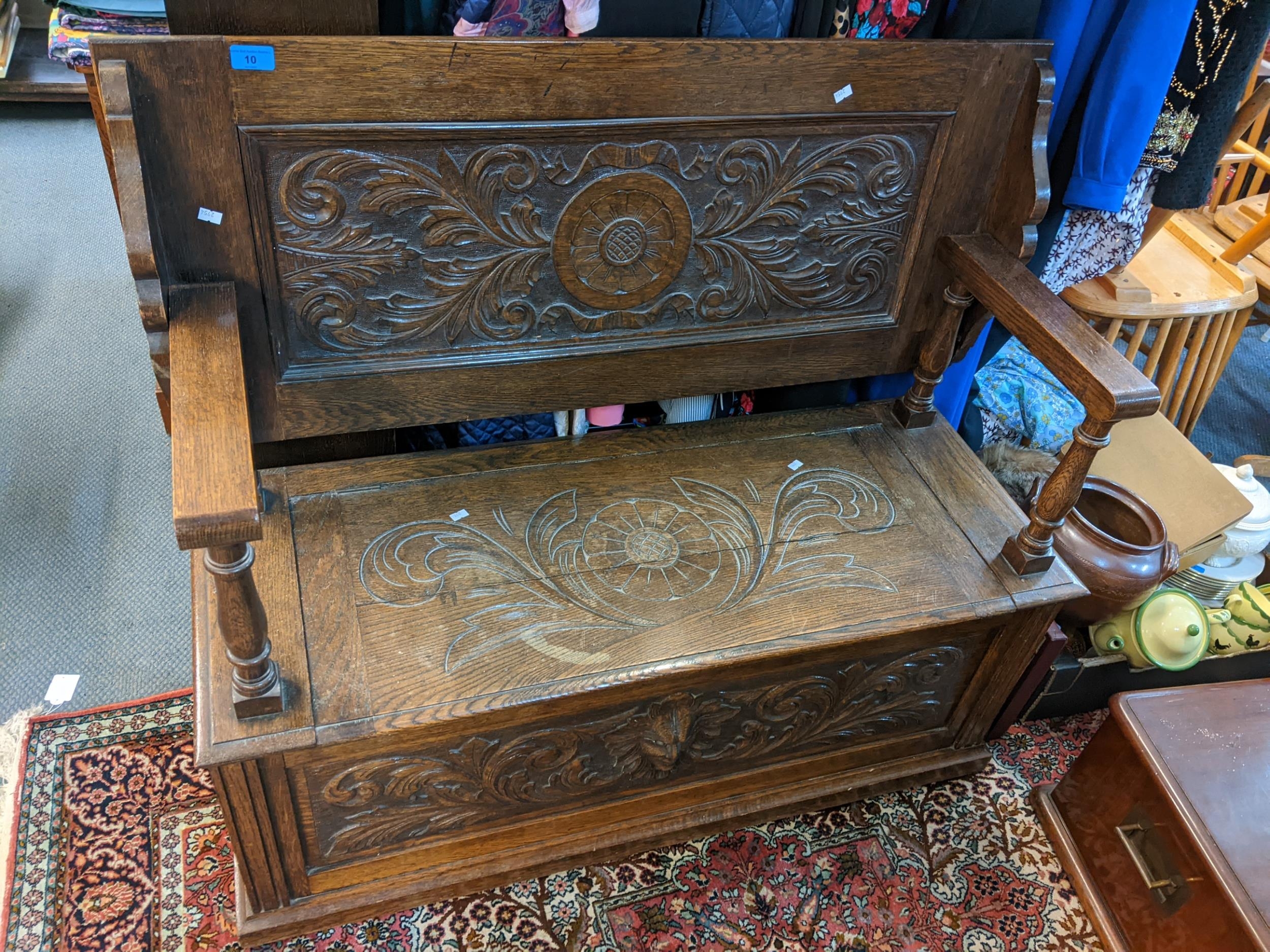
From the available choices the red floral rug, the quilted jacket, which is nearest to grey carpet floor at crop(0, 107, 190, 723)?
the red floral rug

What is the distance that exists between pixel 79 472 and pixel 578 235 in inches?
55.4

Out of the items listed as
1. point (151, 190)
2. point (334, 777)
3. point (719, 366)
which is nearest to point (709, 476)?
point (719, 366)

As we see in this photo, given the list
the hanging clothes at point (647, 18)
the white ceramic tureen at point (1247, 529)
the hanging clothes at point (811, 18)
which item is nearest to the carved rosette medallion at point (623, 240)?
the hanging clothes at point (647, 18)

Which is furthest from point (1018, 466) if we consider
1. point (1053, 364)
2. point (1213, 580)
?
point (1053, 364)

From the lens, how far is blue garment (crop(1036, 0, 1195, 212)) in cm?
147

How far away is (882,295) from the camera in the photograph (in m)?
1.67

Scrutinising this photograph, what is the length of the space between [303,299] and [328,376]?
127mm

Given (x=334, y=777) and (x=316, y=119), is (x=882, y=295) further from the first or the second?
(x=334, y=777)

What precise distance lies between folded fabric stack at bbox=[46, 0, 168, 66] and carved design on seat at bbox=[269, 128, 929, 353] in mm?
2360

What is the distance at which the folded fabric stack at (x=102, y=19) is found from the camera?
3.03m

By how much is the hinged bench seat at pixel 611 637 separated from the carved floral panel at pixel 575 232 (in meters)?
0.24

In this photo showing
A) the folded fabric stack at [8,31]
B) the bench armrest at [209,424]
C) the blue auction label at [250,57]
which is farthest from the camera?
the folded fabric stack at [8,31]

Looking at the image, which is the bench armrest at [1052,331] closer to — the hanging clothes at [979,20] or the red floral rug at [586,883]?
the hanging clothes at [979,20]

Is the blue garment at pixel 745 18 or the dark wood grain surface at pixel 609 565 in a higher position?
the blue garment at pixel 745 18
